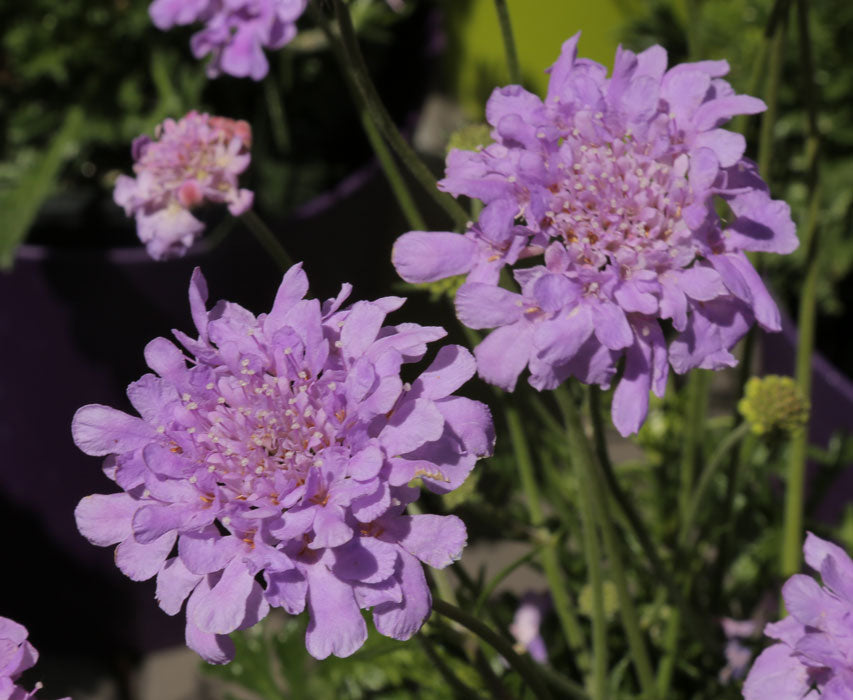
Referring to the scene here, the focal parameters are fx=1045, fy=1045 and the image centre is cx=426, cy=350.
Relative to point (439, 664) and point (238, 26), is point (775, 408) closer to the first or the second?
point (439, 664)

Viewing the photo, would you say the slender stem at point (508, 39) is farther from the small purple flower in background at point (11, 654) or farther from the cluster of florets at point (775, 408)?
the small purple flower in background at point (11, 654)

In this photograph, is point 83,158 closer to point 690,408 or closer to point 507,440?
point 507,440

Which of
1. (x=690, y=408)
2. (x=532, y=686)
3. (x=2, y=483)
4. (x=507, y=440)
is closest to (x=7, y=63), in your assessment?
(x=2, y=483)

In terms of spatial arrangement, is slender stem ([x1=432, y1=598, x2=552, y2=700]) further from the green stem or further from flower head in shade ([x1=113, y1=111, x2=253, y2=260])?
flower head in shade ([x1=113, y1=111, x2=253, y2=260])

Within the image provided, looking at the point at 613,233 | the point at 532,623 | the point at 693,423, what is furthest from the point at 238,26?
the point at 532,623

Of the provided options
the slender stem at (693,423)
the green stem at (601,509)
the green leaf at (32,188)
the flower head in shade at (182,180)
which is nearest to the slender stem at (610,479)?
the green stem at (601,509)
